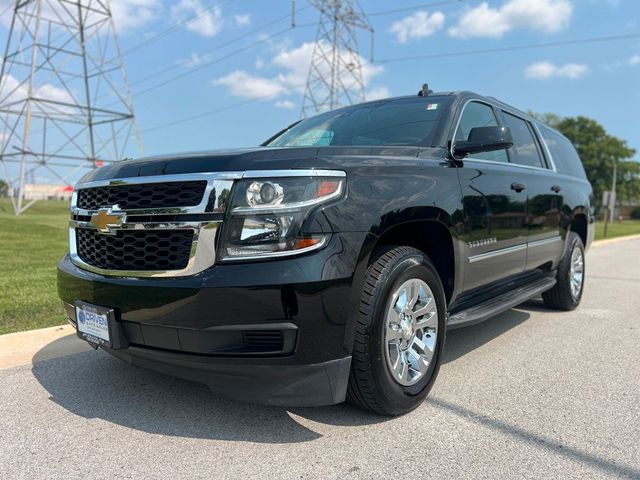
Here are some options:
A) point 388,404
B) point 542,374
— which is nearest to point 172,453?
point 388,404

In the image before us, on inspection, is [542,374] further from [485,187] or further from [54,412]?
[54,412]

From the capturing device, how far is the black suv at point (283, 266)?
237 centimetres

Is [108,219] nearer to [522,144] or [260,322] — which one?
[260,322]

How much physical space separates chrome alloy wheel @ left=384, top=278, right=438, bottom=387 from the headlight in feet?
2.32

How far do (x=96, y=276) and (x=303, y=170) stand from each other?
4.21 feet

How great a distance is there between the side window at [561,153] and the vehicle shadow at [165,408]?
3.92 meters

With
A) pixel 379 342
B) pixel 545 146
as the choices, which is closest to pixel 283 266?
pixel 379 342

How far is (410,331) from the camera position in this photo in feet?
9.72

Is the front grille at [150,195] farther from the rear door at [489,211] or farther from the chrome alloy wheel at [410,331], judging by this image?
the rear door at [489,211]

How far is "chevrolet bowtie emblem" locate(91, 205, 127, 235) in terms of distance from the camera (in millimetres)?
2689

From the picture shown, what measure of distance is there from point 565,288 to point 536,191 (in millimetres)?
1546

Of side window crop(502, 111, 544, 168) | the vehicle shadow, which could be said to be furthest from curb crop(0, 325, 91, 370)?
side window crop(502, 111, 544, 168)

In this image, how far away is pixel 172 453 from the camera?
2525 mm

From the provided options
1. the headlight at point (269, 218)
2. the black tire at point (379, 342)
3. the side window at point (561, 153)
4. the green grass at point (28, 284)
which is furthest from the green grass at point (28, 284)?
the side window at point (561, 153)
